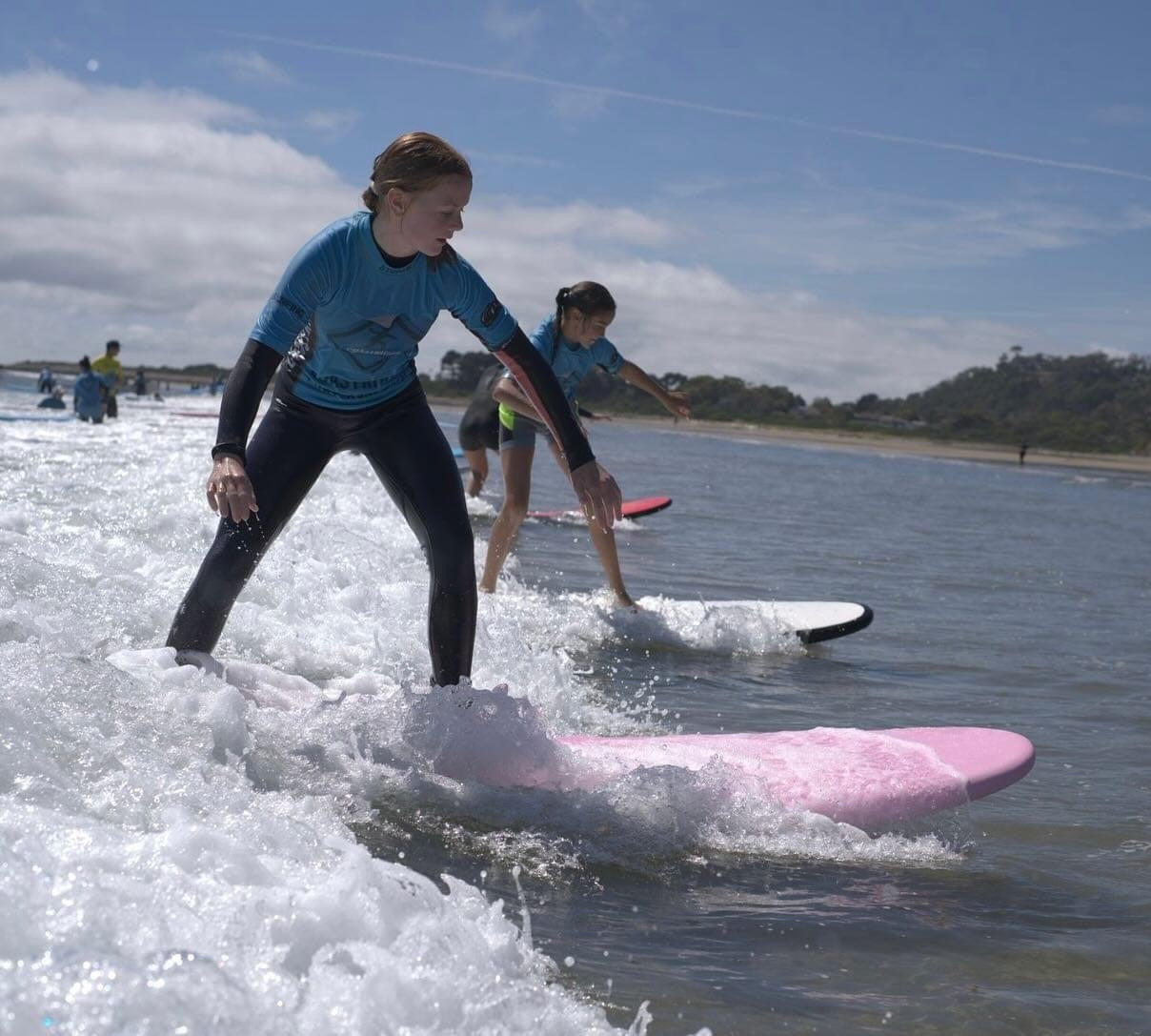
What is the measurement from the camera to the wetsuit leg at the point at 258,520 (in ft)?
12.5

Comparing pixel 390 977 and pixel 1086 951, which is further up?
pixel 390 977

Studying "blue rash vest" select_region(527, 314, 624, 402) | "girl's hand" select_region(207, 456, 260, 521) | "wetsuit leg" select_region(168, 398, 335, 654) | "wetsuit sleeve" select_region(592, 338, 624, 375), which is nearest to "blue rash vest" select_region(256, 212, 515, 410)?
"wetsuit leg" select_region(168, 398, 335, 654)

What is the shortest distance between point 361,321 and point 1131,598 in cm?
804

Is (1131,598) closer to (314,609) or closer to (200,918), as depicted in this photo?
(314,609)

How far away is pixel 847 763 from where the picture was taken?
389 centimetres

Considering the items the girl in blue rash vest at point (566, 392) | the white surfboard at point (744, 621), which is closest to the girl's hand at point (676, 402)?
the girl in blue rash vest at point (566, 392)

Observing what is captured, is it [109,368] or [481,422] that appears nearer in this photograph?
[481,422]

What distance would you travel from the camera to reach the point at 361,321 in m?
3.78

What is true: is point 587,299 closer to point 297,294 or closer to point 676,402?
point 676,402

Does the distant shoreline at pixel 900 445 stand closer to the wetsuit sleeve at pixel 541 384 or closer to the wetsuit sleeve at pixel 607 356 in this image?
the wetsuit sleeve at pixel 607 356

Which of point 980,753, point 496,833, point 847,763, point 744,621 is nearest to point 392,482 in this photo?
point 496,833

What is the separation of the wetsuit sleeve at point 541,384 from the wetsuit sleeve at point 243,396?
2.31 ft

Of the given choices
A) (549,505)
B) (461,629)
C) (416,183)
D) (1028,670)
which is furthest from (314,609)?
(549,505)

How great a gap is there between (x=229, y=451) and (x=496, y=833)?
3.86 ft
